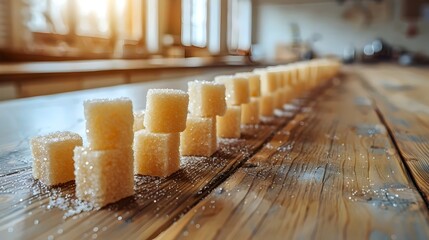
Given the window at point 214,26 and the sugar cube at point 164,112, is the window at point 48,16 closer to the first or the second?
the sugar cube at point 164,112

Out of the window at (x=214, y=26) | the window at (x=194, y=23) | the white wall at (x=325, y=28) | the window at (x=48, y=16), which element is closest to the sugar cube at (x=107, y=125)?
the window at (x=48, y=16)

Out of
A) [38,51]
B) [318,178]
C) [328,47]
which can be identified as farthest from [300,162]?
[328,47]

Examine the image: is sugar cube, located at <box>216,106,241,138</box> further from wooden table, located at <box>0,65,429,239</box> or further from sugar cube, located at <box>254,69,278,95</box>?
sugar cube, located at <box>254,69,278,95</box>

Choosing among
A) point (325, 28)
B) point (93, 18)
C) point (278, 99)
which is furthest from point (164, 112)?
point (325, 28)

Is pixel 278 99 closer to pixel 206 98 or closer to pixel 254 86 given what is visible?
pixel 254 86

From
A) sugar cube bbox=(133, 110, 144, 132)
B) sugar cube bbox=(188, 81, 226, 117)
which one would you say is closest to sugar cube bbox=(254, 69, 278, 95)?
sugar cube bbox=(188, 81, 226, 117)

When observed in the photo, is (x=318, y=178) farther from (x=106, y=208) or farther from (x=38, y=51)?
(x=38, y=51)

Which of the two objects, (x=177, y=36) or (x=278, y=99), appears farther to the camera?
(x=177, y=36)
